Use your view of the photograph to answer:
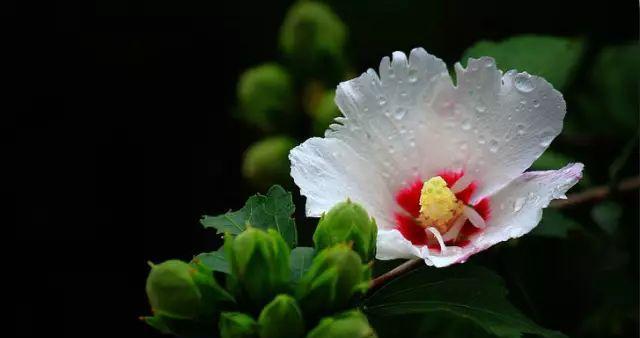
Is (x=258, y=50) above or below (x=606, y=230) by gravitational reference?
above

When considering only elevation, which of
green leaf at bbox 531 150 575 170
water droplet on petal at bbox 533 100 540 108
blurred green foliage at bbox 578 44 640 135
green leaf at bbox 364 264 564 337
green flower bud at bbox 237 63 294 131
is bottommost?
green leaf at bbox 364 264 564 337

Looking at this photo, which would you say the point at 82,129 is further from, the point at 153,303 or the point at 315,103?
the point at 153,303

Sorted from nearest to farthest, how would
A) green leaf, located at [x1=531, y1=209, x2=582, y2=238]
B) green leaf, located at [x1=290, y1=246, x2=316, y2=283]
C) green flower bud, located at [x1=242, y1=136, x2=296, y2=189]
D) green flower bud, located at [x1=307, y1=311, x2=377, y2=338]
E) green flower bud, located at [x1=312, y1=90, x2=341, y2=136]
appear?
green flower bud, located at [x1=307, y1=311, x2=377, y2=338] < green leaf, located at [x1=290, y1=246, x2=316, y2=283] < green leaf, located at [x1=531, y1=209, x2=582, y2=238] < green flower bud, located at [x1=312, y1=90, x2=341, y2=136] < green flower bud, located at [x1=242, y1=136, x2=296, y2=189]

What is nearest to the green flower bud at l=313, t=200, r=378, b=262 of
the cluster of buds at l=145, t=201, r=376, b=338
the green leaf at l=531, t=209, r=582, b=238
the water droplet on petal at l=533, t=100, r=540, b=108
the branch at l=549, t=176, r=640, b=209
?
the cluster of buds at l=145, t=201, r=376, b=338

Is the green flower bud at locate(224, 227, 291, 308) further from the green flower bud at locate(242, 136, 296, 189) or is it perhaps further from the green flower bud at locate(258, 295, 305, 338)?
the green flower bud at locate(242, 136, 296, 189)

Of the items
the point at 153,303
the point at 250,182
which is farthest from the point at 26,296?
the point at 153,303

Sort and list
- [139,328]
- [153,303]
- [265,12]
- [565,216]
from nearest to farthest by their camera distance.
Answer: [153,303], [565,216], [139,328], [265,12]
